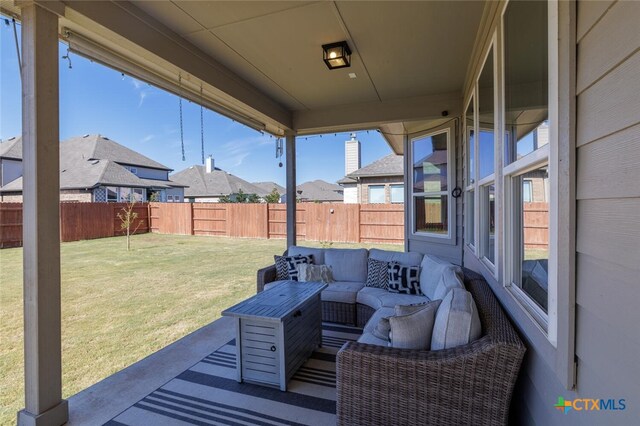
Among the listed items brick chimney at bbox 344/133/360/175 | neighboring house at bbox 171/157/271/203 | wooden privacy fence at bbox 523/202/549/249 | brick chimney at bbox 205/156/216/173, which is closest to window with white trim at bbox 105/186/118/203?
neighboring house at bbox 171/157/271/203

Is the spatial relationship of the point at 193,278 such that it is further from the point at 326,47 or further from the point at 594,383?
the point at 594,383

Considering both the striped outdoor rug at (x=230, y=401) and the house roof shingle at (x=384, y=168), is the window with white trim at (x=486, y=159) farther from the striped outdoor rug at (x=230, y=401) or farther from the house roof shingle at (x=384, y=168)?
the house roof shingle at (x=384, y=168)

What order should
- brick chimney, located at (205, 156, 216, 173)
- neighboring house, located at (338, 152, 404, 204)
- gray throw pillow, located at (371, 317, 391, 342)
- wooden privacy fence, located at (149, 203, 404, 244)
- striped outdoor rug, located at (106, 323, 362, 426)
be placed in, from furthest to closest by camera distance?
brick chimney, located at (205, 156, 216, 173) < neighboring house, located at (338, 152, 404, 204) < wooden privacy fence, located at (149, 203, 404, 244) < gray throw pillow, located at (371, 317, 391, 342) < striped outdoor rug, located at (106, 323, 362, 426)

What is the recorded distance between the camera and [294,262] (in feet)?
12.8

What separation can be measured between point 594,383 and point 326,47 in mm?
2767

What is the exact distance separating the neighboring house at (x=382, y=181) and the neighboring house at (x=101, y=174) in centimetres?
1113

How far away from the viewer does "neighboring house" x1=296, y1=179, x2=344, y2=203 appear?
81.9ft

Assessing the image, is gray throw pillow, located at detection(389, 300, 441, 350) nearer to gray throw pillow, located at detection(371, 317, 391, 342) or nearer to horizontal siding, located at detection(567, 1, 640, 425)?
gray throw pillow, located at detection(371, 317, 391, 342)

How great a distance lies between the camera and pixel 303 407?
214cm

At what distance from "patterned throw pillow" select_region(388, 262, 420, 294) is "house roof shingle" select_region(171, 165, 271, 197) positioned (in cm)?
2049

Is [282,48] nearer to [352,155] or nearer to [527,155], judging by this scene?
[527,155]

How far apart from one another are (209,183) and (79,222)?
493 inches

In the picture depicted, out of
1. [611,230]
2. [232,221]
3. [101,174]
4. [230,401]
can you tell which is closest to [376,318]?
[230,401]

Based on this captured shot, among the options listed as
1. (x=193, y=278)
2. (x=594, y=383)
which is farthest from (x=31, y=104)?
(x=193, y=278)
